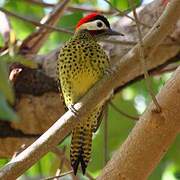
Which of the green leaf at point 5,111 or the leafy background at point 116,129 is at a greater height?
the green leaf at point 5,111

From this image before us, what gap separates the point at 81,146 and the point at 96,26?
518 millimetres

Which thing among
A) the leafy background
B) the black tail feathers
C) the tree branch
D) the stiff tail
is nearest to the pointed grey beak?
the leafy background

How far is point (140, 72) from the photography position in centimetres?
239

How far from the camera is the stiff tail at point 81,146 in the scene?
7.03ft

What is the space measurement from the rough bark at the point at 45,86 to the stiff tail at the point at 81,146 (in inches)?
4.6

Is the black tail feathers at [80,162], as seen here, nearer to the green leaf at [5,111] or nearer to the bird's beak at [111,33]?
the bird's beak at [111,33]

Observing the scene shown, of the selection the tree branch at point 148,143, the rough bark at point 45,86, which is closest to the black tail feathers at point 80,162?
the rough bark at point 45,86

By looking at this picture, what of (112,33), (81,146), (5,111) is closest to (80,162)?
(81,146)

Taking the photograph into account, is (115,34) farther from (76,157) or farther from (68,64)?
(76,157)

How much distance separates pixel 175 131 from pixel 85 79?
79 cm

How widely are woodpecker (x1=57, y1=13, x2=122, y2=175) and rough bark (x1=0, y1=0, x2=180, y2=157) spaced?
0.06 metres

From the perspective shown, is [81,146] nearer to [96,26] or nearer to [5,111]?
[96,26]

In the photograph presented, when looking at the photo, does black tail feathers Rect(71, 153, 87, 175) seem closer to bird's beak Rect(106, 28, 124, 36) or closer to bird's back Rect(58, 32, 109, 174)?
bird's back Rect(58, 32, 109, 174)

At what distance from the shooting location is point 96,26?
7.88ft
